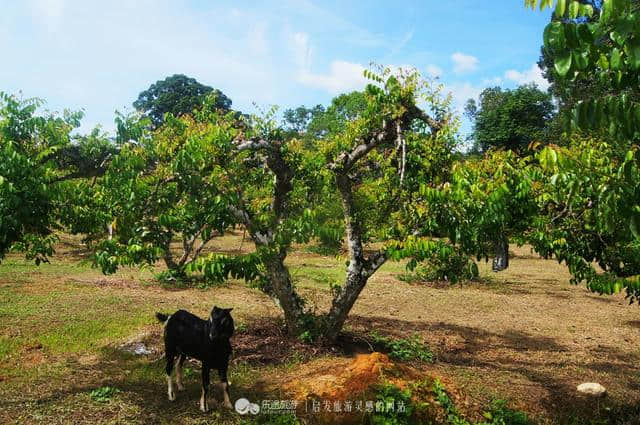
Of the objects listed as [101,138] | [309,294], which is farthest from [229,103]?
[101,138]

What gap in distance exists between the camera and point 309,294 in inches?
628

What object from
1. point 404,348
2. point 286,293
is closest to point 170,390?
point 286,293

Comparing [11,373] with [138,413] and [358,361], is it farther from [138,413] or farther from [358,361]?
[358,361]

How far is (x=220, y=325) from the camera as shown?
608cm

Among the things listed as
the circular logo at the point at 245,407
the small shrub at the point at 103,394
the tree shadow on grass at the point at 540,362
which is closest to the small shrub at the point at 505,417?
the tree shadow on grass at the point at 540,362

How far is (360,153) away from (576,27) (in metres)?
6.59

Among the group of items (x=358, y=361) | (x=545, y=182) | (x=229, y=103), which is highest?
(x=229, y=103)

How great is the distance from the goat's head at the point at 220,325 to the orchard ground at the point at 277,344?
1.13 m

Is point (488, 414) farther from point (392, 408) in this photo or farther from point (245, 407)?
point (245, 407)

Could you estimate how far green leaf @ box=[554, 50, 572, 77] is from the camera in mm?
2545

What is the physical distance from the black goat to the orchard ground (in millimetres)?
447

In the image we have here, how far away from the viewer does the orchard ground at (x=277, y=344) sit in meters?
6.90

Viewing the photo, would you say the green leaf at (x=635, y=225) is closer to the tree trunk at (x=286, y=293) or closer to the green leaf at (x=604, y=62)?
the green leaf at (x=604, y=62)

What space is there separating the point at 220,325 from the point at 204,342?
48 centimetres
